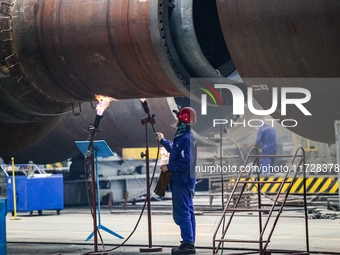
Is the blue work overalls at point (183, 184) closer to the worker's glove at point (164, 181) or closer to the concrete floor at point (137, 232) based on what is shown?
the worker's glove at point (164, 181)

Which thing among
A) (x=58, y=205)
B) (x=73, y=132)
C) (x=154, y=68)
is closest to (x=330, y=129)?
(x=154, y=68)

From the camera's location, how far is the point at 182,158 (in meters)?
8.66

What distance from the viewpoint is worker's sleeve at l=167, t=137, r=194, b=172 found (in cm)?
862

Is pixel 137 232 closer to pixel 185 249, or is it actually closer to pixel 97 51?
pixel 185 249

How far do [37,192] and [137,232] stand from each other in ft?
12.4

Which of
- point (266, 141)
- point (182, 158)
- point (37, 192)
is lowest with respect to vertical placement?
point (37, 192)

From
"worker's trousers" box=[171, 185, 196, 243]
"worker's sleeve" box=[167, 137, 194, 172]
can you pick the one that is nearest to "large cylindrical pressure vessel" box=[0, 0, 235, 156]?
"worker's sleeve" box=[167, 137, 194, 172]

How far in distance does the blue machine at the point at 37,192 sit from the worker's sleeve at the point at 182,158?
630cm

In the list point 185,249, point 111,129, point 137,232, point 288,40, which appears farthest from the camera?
point 111,129

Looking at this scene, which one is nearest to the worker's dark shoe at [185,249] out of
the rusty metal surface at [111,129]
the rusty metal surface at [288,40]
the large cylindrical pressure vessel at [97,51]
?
the large cylindrical pressure vessel at [97,51]

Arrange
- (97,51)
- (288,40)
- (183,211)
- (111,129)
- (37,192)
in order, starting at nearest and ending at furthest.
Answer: (288,40) < (97,51) < (183,211) < (111,129) < (37,192)

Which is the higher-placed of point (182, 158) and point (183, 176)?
point (182, 158)

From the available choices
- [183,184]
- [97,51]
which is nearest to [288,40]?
[97,51]

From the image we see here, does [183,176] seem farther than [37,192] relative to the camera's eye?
No
